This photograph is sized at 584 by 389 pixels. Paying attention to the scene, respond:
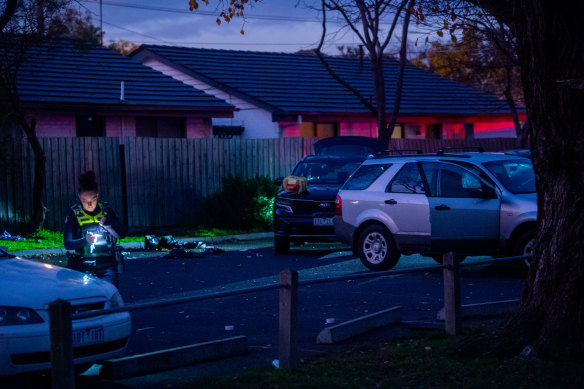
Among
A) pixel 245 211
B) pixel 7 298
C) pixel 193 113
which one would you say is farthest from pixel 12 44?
pixel 7 298

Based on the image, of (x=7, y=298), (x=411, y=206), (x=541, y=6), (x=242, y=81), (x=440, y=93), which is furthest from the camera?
(x=440, y=93)

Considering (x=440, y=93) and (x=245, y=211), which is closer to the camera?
(x=245, y=211)

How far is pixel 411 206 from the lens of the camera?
1459 cm

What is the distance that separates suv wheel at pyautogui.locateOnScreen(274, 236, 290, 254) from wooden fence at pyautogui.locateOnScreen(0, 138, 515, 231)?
5469mm

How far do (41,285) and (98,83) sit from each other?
21.6 meters

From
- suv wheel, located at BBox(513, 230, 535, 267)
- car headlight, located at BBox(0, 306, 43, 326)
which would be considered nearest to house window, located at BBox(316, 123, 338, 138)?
suv wheel, located at BBox(513, 230, 535, 267)

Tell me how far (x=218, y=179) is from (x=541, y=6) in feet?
57.9

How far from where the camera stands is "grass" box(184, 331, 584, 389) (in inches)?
285

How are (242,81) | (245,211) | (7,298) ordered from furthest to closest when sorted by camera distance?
(242,81), (245,211), (7,298)

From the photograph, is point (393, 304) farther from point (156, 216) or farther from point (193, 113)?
point (193, 113)

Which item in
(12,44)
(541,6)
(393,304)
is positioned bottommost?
(393,304)

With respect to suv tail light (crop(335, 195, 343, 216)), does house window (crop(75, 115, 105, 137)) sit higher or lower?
higher

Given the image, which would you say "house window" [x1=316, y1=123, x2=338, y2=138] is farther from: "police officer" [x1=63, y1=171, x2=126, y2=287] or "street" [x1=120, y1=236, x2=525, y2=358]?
"police officer" [x1=63, y1=171, x2=126, y2=287]

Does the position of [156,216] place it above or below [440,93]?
below
